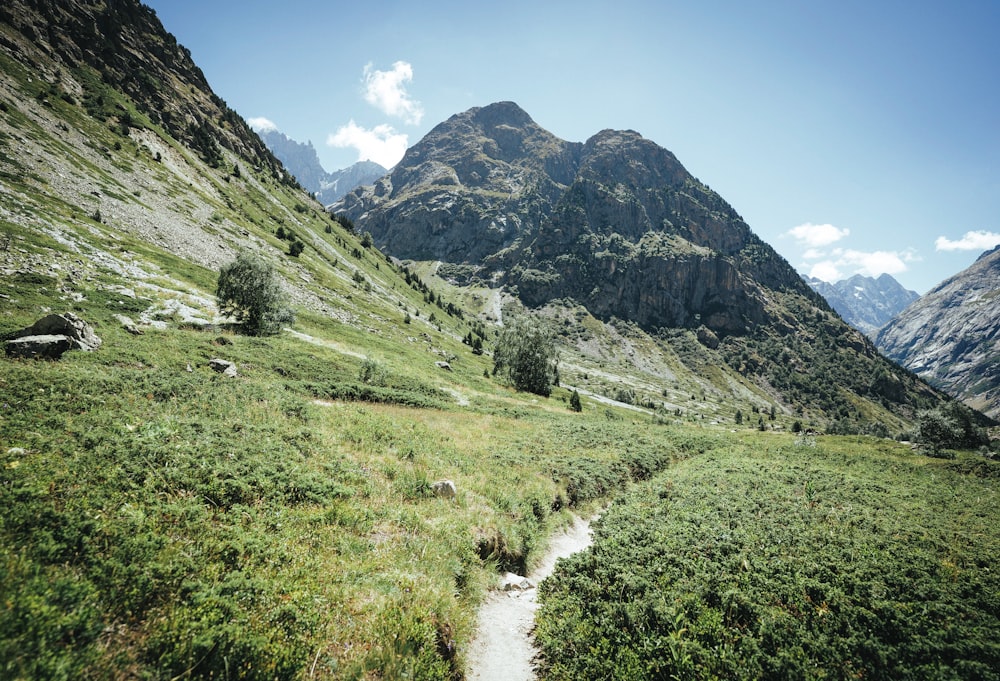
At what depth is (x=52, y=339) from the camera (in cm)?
2192

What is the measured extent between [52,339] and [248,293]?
26874mm

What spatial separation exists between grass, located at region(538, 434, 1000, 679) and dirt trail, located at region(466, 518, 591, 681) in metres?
0.70

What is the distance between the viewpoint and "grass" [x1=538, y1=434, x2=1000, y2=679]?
902 cm

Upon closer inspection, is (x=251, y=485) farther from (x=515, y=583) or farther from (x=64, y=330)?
(x=64, y=330)

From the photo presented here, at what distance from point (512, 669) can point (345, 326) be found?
228 ft

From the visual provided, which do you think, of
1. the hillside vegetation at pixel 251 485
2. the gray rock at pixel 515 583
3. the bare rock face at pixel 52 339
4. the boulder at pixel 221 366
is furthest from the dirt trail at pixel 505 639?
the bare rock face at pixel 52 339

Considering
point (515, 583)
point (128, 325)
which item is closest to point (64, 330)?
point (128, 325)

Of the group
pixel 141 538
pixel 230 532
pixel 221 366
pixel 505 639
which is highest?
pixel 141 538

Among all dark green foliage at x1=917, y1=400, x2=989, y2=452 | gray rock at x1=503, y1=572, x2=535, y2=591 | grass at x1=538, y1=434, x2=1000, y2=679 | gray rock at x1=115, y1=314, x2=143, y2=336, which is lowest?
gray rock at x1=115, y1=314, x2=143, y2=336

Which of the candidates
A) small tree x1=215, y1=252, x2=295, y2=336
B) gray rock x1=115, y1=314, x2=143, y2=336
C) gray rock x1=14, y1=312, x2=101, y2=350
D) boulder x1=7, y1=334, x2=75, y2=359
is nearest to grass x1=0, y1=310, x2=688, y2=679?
boulder x1=7, y1=334, x2=75, y2=359

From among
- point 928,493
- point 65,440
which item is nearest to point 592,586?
point 65,440

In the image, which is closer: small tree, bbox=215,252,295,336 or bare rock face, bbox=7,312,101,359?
bare rock face, bbox=7,312,101,359

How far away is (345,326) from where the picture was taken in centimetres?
7219

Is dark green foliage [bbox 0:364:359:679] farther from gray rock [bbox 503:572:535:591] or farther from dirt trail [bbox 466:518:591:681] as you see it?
gray rock [bbox 503:572:535:591]
